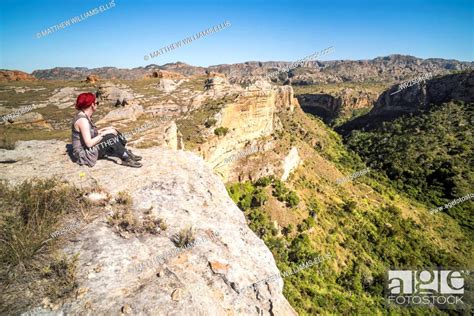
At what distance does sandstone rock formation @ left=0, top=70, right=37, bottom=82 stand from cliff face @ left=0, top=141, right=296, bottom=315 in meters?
51.7

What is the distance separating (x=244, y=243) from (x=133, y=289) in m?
3.06

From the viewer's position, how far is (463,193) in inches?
1842

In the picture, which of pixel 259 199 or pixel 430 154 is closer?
pixel 259 199

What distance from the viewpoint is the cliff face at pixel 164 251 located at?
4199 millimetres

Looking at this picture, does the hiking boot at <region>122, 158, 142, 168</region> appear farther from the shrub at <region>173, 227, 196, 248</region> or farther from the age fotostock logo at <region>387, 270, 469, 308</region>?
the age fotostock logo at <region>387, 270, 469, 308</region>

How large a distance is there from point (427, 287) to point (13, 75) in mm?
70629

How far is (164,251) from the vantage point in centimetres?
514

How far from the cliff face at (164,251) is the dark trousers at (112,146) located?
0.31 m

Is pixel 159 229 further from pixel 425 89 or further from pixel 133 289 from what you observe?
pixel 425 89

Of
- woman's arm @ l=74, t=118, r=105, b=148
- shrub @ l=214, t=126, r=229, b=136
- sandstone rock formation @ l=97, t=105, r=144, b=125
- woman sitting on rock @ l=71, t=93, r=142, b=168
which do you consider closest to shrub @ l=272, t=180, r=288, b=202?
shrub @ l=214, t=126, r=229, b=136

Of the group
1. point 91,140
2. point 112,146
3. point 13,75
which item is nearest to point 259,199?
point 112,146

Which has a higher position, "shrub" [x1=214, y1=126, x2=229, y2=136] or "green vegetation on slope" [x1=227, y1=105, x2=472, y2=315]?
"shrub" [x1=214, y1=126, x2=229, y2=136]

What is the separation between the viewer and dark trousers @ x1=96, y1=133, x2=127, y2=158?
763cm

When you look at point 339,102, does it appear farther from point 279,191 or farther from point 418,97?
point 279,191
